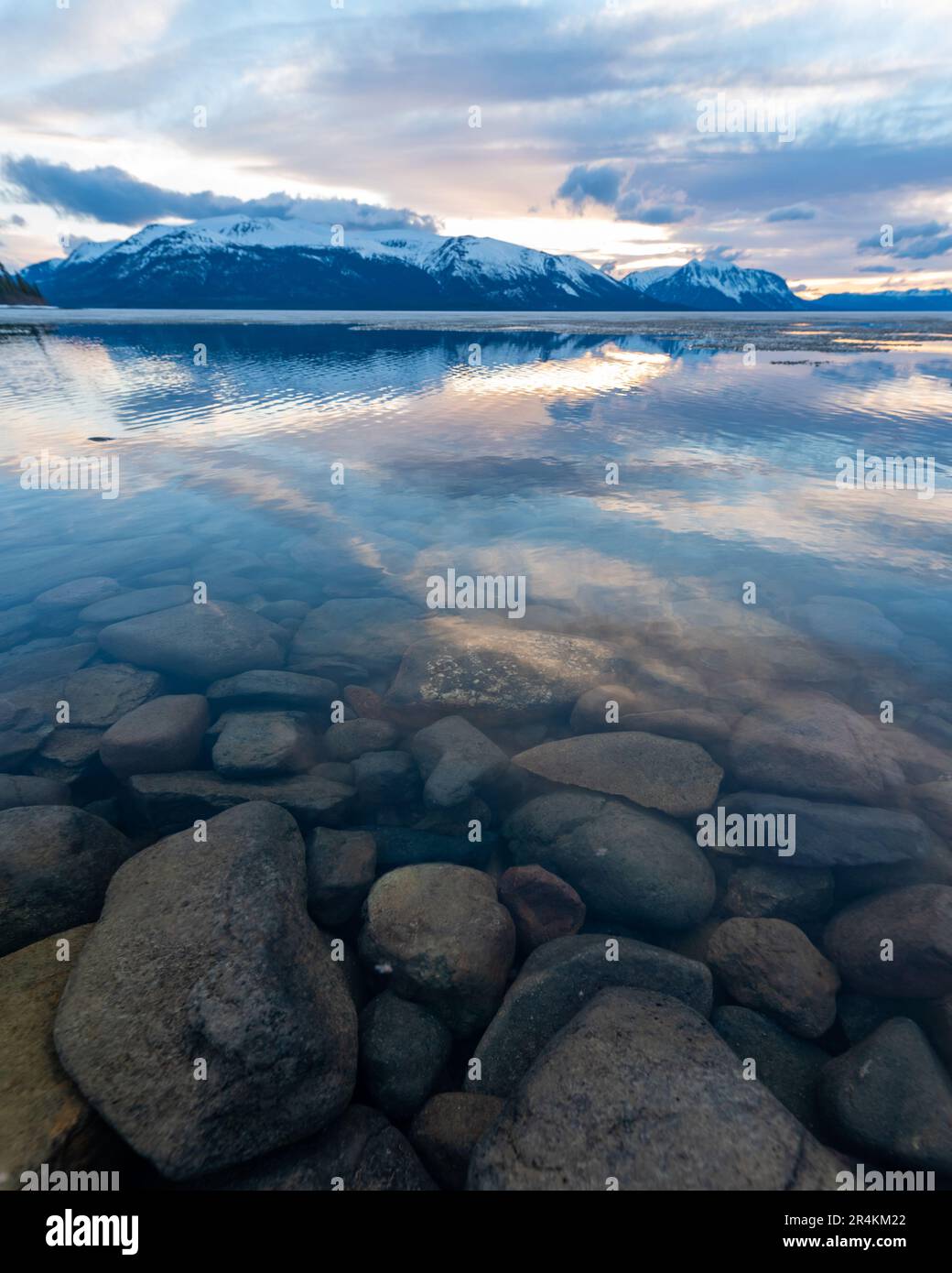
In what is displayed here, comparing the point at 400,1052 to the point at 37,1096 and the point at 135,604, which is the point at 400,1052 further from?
the point at 135,604

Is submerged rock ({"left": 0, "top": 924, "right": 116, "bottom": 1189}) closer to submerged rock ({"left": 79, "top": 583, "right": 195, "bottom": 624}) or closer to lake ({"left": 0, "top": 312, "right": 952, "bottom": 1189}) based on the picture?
lake ({"left": 0, "top": 312, "right": 952, "bottom": 1189})

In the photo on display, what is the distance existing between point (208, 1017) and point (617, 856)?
4.71 m

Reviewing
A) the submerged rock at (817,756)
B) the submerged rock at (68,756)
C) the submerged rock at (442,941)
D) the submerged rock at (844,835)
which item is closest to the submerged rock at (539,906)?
the submerged rock at (442,941)

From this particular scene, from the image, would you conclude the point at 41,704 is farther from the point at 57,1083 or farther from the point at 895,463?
the point at 895,463

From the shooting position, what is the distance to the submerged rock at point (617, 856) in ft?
23.3

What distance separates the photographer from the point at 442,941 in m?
A: 6.20

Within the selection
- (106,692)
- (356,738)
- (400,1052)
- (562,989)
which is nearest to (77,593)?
(106,692)

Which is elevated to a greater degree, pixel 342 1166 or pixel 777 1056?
pixel 342 1166

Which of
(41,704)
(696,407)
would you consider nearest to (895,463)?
(696,407)

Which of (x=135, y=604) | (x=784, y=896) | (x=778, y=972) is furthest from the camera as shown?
(x=135, y=604)

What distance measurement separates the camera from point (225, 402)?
38875 mm
